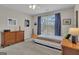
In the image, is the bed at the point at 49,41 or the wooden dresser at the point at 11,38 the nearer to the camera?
the bed at the point at 49,41

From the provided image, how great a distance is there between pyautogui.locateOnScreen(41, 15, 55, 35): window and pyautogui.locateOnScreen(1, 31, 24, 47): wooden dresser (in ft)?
1.70

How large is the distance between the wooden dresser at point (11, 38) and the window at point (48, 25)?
1.70 feet

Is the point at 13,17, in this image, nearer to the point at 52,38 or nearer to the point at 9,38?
the point at 9,38

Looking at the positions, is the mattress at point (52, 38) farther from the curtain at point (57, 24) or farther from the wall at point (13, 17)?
the wall at point (13, 17)

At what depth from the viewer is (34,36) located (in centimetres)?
234

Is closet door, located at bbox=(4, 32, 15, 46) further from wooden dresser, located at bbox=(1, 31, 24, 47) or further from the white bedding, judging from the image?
the white bedding

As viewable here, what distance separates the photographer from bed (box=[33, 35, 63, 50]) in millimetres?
2129

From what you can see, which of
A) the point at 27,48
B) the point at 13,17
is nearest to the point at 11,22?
the point at 13,17

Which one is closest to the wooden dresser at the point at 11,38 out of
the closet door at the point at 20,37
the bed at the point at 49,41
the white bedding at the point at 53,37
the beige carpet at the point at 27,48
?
the closet door at the point at 20,37

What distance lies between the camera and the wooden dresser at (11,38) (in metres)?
2.32

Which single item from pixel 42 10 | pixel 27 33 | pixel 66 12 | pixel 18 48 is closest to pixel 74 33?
pixel 66 12

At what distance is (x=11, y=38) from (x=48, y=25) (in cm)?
97

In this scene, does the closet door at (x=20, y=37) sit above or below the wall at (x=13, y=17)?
below
